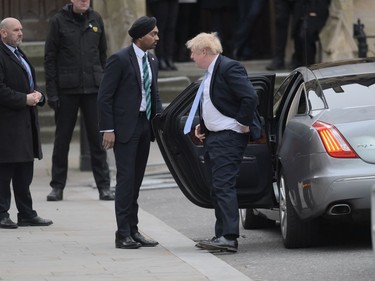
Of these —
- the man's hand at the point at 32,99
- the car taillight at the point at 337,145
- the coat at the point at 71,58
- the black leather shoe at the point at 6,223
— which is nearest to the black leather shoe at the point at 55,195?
the coat at the point at 71,58

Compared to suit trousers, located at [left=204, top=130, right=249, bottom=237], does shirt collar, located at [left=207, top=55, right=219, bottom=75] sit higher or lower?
higher

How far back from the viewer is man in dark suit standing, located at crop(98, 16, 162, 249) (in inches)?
417

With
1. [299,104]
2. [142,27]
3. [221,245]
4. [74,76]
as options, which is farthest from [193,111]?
[74,76]

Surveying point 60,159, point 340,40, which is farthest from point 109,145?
point 340,40

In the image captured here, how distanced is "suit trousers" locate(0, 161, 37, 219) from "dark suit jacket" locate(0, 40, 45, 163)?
6.7 inches

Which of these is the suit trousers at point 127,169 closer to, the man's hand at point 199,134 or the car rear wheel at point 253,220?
the man's hand at point 199,134

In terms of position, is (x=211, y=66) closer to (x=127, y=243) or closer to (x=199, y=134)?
(x=199, y=134)

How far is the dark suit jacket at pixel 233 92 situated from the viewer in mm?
10219

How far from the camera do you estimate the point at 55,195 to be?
1416 centimetres

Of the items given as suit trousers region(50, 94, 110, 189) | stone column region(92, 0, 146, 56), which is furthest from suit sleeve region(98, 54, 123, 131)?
stone column region(92, 0, 146, 56)

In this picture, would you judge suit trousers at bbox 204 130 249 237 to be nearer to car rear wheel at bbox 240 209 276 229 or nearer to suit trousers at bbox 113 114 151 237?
suit trousers at bbox 113 114 151 237

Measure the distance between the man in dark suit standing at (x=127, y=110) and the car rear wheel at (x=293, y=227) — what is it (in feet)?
3.83

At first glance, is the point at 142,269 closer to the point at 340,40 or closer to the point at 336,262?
the point at 336,262

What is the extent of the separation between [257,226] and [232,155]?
2.02m
